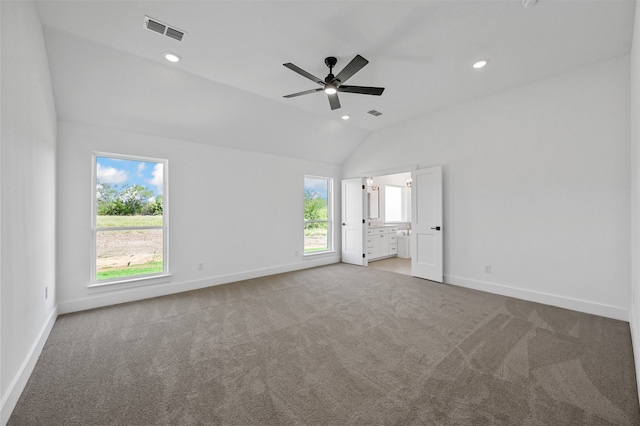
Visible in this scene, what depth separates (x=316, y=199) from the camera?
6.45 metres

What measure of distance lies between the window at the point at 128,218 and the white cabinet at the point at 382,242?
451cm

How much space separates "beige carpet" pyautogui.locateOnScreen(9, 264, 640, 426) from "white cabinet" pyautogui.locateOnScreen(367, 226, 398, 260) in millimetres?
3065

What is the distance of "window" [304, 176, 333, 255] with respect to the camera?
20.4ft

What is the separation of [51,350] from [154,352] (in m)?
0.98

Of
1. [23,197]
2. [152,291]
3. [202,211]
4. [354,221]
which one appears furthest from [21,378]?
[354,221]

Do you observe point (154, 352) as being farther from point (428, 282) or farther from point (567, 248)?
point (567, 248)

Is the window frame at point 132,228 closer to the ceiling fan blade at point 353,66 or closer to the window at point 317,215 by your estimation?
the window at point 317,215

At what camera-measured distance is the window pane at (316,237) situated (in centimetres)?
618

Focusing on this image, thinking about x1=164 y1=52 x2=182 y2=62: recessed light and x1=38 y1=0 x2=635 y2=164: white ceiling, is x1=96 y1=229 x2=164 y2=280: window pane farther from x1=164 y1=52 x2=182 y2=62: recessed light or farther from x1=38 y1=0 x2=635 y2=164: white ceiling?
x1=164 y1=52 x2=182 y2=62: recessed light

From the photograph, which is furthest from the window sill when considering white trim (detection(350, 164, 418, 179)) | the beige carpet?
white trim (detection(350, 164, 418, 179))

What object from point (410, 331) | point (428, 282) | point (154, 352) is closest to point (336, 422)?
point (410, 331)

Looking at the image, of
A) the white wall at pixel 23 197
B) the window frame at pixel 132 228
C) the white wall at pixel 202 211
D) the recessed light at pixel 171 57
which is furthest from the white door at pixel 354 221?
the white wall at pixel 23 197

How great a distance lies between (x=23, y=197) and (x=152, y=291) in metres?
2.37

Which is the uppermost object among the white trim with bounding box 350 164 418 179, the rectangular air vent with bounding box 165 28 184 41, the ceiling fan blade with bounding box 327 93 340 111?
the rectangular air vent with bounding box 165 28 184 41
